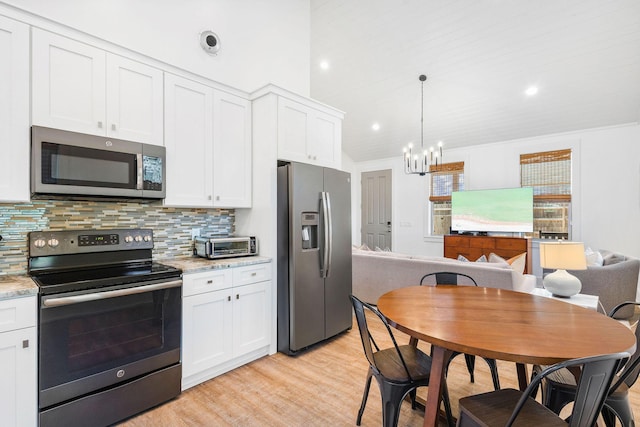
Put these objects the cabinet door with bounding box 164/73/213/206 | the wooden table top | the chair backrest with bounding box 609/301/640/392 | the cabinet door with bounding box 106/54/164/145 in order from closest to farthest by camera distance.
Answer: the wooden table top, the chair backrest with bounding box 609/301/640/392, the cabinet door with bounding box 106/54/164/145, the cabinet door with bounding box 164/73/213/206

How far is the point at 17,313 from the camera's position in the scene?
5.49 ft

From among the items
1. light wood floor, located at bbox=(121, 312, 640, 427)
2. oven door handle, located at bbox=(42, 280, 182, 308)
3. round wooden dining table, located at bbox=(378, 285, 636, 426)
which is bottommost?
light wood floor, located at bbox=(121, 312, 640, 427)

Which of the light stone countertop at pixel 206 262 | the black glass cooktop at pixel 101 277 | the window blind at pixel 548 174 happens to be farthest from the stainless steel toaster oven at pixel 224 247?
the window blind at pixel 548 174

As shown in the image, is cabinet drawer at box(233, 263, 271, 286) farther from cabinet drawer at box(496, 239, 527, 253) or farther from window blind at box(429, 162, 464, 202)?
window blind at box(429, 162, 464, 202)

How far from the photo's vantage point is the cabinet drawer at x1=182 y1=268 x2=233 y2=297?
2364 millimetres

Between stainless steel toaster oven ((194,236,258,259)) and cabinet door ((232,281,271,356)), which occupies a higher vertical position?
stainless steel toaster oven ((194,236,258,259))

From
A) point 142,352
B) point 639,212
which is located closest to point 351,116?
point 639,212

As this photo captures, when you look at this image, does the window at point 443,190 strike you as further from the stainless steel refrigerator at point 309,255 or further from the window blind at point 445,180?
the stainless steel refrigerator at point 309,255

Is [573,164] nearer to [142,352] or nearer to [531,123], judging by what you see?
[531,123]

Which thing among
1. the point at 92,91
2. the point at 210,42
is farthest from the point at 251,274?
the point at 210,42

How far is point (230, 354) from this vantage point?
2.63 metres

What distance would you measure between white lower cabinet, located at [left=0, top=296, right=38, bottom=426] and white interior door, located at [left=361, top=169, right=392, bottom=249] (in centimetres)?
649

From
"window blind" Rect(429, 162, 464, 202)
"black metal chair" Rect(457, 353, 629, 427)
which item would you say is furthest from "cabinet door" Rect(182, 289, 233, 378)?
"window blind" Rect(429, 162, 464, 202)

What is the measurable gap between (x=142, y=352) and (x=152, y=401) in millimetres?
340
